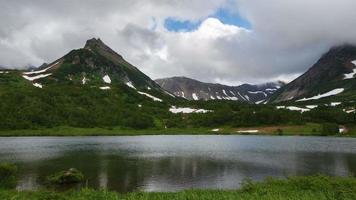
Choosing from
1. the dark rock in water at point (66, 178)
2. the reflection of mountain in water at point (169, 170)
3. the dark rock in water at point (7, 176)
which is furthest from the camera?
the reflection of mountain in water at point (169, 170)

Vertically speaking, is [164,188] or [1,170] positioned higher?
[1,170]

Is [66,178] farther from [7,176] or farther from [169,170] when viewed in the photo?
[169,170]

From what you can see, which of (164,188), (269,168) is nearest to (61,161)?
(164,188)

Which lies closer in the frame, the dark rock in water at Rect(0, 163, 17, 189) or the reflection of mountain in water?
the dark rock in water at Rect(0, 163, 17, 189)

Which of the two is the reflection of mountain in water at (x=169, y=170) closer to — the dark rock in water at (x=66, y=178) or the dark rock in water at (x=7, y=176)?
the dark rock in water at (x=66, y=178)

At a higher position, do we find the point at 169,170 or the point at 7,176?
the point at 7,176

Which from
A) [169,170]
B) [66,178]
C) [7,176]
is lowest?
[169,170]

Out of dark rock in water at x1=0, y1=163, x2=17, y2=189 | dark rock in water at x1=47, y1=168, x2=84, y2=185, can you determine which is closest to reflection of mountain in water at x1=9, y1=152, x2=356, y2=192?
dark rock in water at x1=47, y1=168, x2=84, y2=185

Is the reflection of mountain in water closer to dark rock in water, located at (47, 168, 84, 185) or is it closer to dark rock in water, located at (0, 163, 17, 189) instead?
dark rock in water, located at (47, 168, 84, 185)

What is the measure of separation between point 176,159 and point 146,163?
9.89m

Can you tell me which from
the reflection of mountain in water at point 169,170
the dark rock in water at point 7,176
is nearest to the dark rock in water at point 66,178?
the reflection of mountain in water at point 169,170

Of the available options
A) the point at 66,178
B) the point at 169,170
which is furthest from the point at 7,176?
the point at 169,170

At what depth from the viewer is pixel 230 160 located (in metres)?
82.8

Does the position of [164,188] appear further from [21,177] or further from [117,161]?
[117,161]
